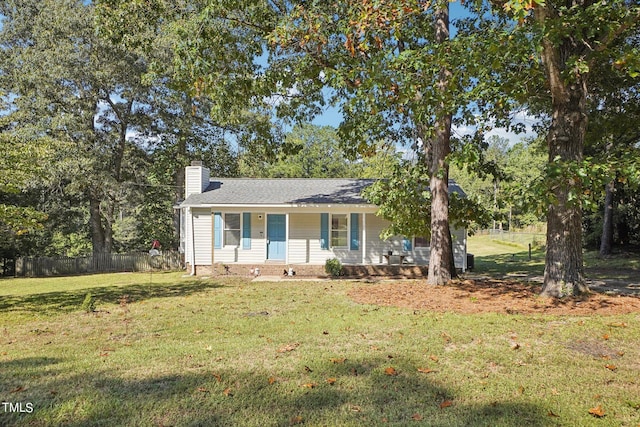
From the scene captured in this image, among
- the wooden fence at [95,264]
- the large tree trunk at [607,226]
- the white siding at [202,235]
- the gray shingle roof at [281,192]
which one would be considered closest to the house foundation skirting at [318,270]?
the white siding at [202,235]

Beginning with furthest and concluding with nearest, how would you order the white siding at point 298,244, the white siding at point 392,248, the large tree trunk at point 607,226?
the large tree trunk at point 607,226 → the white siding at point 298,244 → the white siding at point 392,248

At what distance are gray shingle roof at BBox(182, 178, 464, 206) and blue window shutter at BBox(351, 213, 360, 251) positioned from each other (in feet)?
2.64

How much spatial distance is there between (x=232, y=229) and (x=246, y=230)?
1.94ft

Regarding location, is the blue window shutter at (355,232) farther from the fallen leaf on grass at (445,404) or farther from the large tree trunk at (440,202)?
the fallen leaf on grass at (445,404)

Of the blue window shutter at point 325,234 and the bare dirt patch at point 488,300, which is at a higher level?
the blue window shutter at point 325,234

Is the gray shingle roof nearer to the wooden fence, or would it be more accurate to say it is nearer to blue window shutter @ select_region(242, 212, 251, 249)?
blue window shutter @ select_region(242, 212, 251, 249)

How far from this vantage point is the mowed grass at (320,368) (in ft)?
11.8

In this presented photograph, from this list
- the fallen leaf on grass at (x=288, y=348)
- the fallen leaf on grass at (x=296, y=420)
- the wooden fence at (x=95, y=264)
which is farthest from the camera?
the wooden fence at (x=95, y=264)

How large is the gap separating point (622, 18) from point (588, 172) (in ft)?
9.38

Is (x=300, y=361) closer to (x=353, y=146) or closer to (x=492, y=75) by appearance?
(x=492, y=75)

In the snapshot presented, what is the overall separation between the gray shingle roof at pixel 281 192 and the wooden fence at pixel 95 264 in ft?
17.7

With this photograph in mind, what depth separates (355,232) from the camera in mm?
15984

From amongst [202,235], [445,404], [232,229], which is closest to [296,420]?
[445,404]

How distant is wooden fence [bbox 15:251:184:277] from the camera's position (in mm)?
20719
